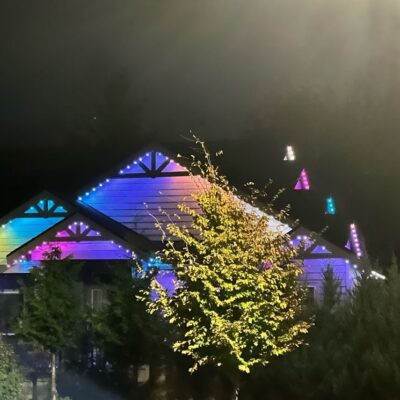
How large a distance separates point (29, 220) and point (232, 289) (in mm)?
11349

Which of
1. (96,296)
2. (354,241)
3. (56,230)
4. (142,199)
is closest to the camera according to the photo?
(56,230)

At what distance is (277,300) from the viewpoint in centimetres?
902

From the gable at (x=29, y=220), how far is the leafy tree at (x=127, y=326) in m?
4.73

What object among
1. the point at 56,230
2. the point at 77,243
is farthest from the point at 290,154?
the point at 56,230

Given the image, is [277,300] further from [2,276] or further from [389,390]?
[2,276]

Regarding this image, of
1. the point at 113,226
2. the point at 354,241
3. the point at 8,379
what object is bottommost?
the point at 8,379

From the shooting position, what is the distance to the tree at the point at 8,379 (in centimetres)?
1031

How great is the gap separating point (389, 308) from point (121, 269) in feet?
18.7

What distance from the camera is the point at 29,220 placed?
1884cm

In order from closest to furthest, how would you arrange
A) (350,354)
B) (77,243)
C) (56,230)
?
(350,354) < (56,230) < (77,243)

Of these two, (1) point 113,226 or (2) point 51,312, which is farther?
(1) point 113,226

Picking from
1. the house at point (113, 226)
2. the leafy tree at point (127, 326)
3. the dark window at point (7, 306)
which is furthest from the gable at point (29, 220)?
the leafy tree at point (127, 326)

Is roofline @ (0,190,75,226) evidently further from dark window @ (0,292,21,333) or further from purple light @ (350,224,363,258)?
purple light @ (350,224,363,258)

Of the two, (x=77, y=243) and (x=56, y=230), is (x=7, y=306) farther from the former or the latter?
(x=56, y=230)
